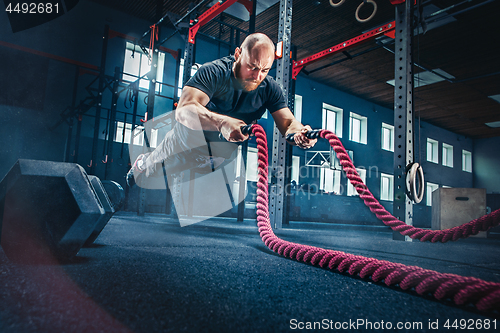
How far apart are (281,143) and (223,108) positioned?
110 cm

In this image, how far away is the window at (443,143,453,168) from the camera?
12.8 meters

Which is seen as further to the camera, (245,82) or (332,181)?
(332,181)

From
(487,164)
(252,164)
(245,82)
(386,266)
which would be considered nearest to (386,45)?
(245,82)

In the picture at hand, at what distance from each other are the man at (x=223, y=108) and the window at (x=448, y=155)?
13738 mm

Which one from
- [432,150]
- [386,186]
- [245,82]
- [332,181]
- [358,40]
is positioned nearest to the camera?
[245,82]

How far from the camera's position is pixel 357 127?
33.1 feet

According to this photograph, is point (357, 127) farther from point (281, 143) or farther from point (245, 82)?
point (245, 82)

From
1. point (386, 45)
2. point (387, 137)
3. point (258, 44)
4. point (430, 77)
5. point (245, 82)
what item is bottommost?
point (245, 82)

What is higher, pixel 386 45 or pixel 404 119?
pixel 386 45

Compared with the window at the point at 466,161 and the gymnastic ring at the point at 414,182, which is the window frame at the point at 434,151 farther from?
the gymnastic ring at the point at 414,182

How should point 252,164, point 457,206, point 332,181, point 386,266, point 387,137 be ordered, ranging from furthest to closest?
point 387,137 < point 332,181 < point 252,164 < point 457,206 < point 386,266

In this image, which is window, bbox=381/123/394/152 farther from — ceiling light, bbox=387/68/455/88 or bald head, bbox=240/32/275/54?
bald head, bbox=240/32/275/54

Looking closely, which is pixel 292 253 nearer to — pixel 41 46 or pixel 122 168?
pixel 122 168

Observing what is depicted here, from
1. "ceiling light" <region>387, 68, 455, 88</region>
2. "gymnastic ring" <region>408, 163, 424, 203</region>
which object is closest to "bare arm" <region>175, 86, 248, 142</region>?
"gymnastic ring" <region>408, 163, 424, 203</region>
